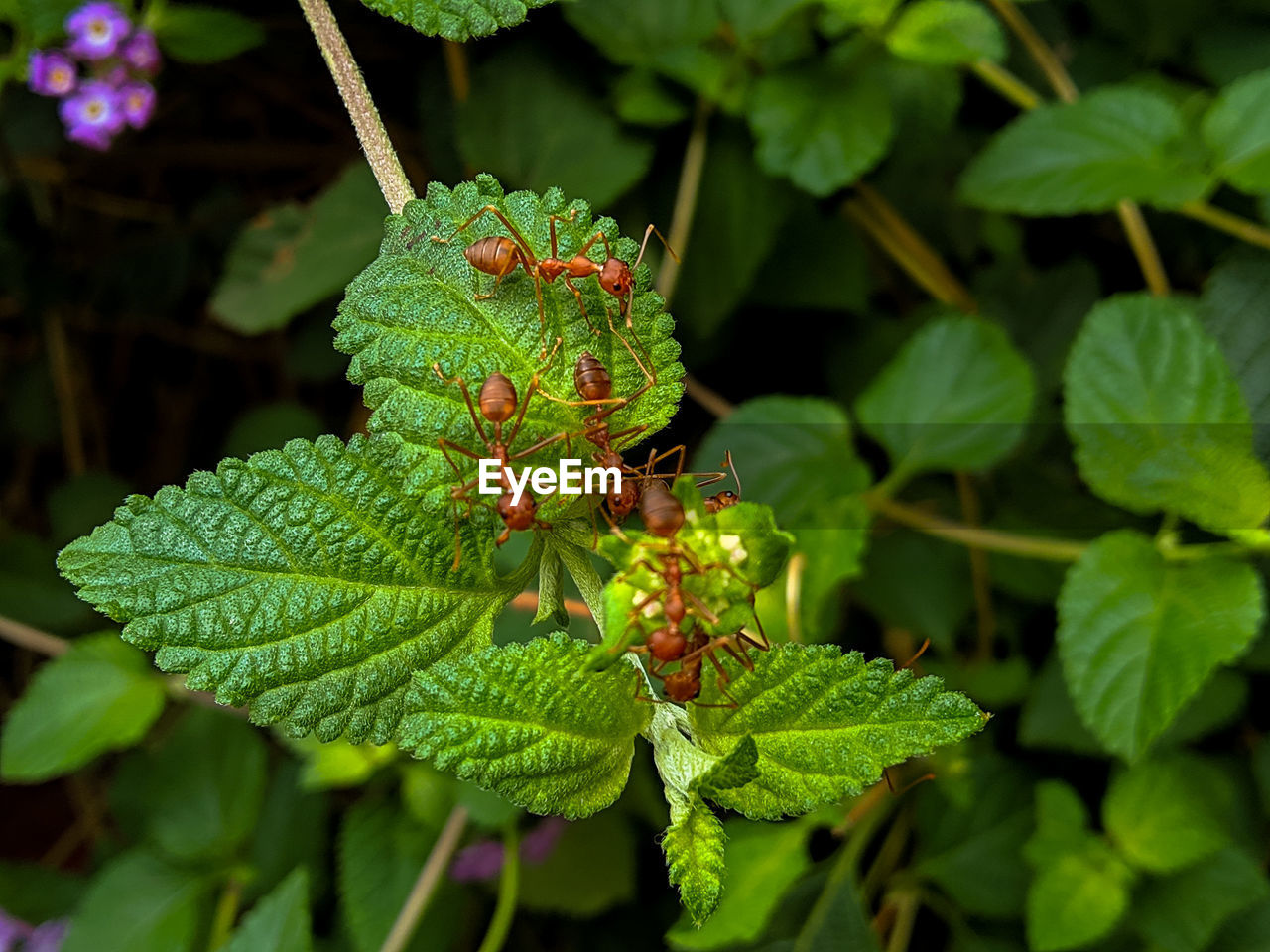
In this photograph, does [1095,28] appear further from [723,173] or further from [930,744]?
[930,744]

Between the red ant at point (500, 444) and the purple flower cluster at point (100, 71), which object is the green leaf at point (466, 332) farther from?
the purple flower cluster at point (100, 71)

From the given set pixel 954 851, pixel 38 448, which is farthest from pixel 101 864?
pixel 954 851

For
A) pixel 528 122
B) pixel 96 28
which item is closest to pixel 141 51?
pixel 96 28

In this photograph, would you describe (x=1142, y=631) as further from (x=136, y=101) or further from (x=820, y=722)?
(x=136, y=101)

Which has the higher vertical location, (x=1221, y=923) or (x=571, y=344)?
(x=571, y=344)

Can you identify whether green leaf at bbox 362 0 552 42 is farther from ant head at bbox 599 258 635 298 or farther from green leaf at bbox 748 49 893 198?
Result: green leaf at bbox 748 49 893 198
